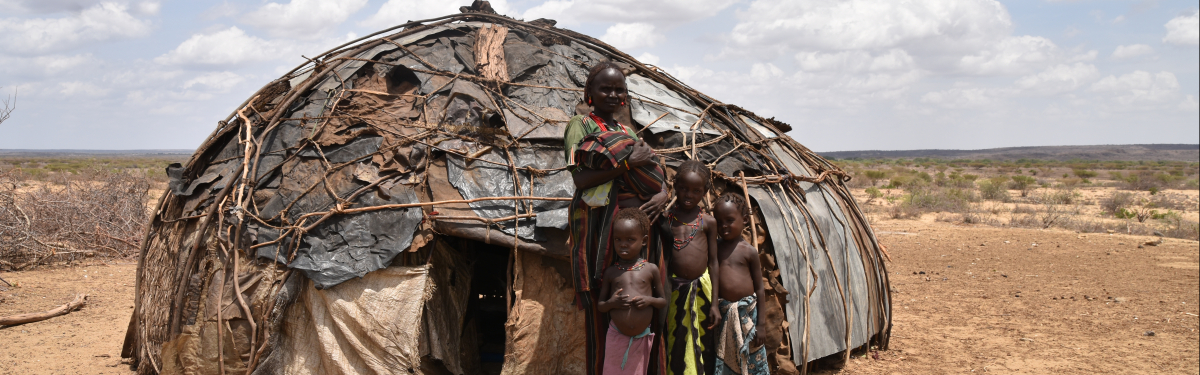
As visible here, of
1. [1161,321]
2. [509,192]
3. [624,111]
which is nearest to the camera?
[509,192]

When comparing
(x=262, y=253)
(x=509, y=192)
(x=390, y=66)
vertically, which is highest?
(x=390, y=66)

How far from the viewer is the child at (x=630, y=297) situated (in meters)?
3.09

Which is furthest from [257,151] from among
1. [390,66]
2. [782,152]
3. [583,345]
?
[782,152]

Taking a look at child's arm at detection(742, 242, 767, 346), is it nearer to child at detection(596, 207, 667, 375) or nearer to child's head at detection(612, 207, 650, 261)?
child at detection(596, 207, 667, 375)

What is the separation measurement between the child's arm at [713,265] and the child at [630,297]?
15.0 inches

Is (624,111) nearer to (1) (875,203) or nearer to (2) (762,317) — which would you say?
(2) (762,317)

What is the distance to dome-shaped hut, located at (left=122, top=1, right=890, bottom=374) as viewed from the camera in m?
3.65

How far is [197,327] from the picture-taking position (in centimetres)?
369

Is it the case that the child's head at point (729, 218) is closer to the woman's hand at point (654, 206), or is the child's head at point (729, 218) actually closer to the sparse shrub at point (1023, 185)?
the woman's hand at point (654, 206)

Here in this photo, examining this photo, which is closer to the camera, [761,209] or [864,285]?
[761,209]

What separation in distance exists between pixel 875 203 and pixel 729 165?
15.8 m

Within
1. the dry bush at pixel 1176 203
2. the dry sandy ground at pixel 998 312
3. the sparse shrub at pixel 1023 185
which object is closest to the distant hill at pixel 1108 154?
the sparse shrub at pixel 1023 185

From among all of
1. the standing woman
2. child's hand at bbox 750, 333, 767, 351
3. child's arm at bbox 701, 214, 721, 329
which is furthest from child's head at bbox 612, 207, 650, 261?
child's hand at bbox 750, 333, 767, 351

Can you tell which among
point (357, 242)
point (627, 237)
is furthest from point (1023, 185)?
point (357, 242)
